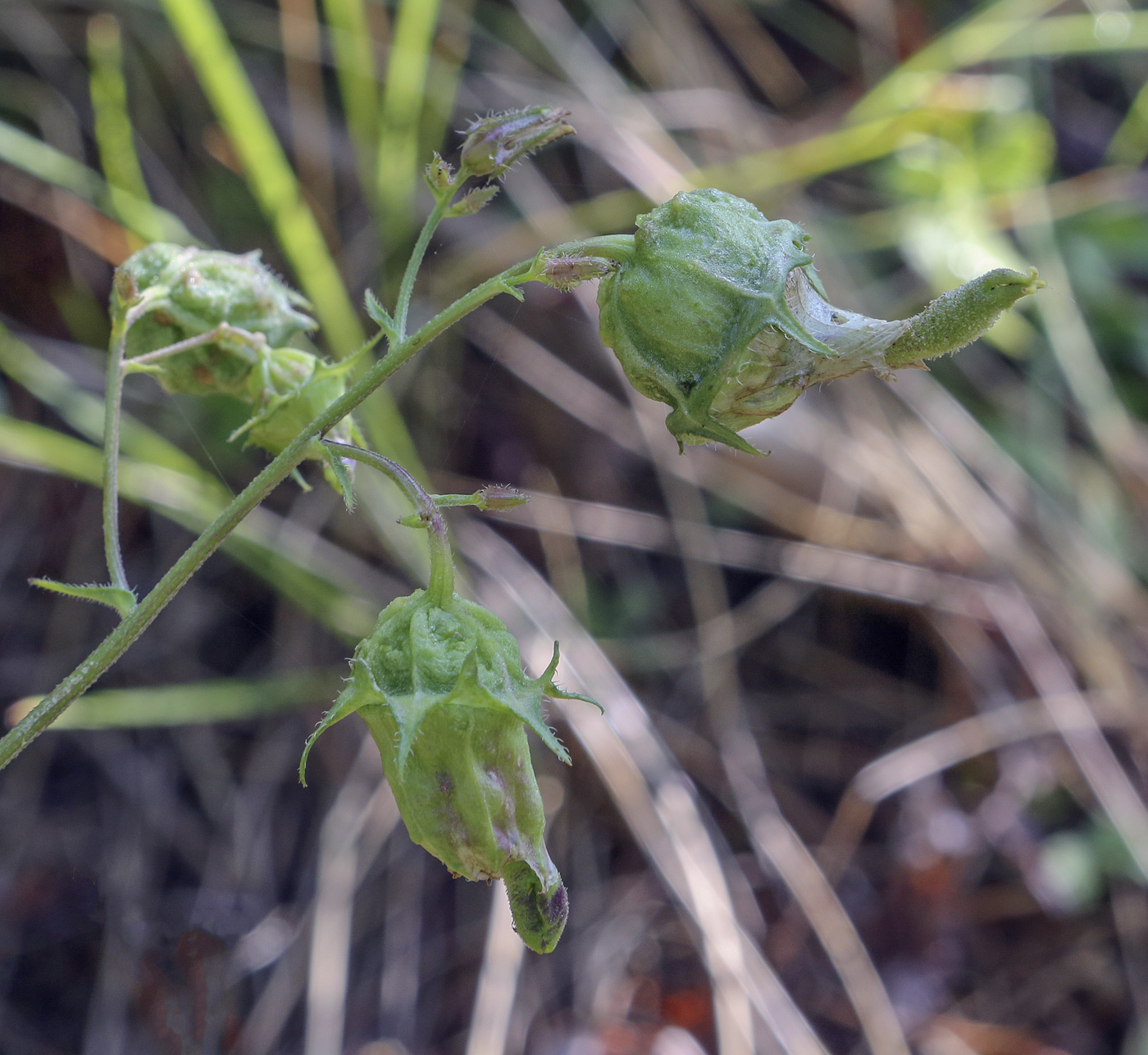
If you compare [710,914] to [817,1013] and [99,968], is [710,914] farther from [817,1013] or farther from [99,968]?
[99,968]

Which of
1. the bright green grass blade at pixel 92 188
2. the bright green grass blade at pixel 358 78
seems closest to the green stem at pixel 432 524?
the bright green grass blade at pixel 92 188

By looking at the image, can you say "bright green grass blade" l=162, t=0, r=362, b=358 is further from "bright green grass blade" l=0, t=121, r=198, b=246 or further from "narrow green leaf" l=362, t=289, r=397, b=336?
"narrow green leaf" l=362, t=289, r=397, b=336

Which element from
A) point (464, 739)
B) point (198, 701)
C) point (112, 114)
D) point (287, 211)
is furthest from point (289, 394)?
point (112, 114)

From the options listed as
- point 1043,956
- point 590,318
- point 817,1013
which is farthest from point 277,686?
point 1043,956

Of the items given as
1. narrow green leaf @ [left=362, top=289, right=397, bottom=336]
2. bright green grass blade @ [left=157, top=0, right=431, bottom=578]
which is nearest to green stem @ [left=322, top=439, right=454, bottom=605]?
narrow green leaf @ [left=362, top=289, right=397, bottom=336]

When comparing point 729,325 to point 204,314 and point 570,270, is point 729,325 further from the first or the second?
point 204,314

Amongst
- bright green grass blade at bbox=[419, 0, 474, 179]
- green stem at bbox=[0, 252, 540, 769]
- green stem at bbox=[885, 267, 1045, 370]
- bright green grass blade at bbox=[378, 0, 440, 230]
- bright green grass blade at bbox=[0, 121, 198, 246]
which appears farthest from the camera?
bright green grass blade at bbox=[419, 0, 474, 179]
